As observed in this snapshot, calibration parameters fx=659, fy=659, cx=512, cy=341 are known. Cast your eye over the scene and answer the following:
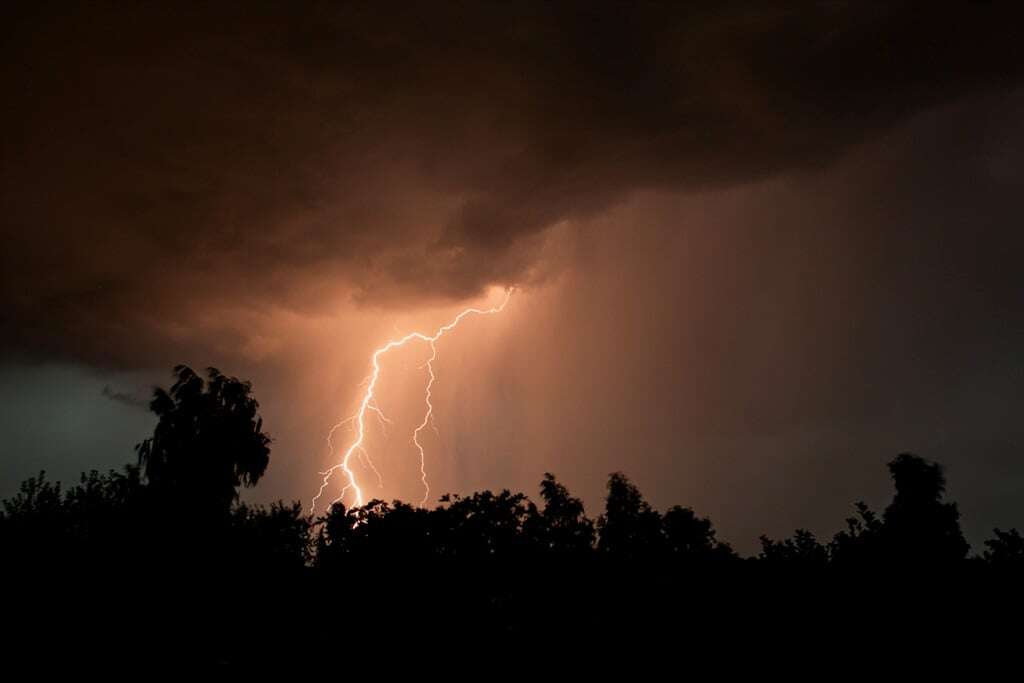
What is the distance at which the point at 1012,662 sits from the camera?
1405 cm

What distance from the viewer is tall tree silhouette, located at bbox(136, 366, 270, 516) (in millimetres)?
35375

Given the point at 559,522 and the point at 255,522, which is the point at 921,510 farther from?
the point at 255,522

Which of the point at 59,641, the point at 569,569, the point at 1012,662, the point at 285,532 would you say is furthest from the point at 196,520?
the point at 1012,662

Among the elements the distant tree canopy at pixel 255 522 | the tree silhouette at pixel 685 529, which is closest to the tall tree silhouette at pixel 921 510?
the distant tree canopy at pixel 255 522

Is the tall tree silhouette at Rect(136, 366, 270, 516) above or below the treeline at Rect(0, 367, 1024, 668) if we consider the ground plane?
above

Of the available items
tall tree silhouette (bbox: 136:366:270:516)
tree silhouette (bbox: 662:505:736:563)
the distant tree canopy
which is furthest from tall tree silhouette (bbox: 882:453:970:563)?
tall tree silhouette (bbox: 136:366:270:516)

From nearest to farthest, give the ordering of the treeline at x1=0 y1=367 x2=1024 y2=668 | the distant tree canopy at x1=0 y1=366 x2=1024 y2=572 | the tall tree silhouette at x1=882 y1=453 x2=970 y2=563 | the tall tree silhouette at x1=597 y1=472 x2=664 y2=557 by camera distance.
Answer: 1. the treeline at x1=0 y1=367 x2=1024 y2=668
2. the distant tree canopy at x1=0 y1=366 x2=1024 y2=572
3. the tall tree silhouette at x1=882 y1=453 x2=970 y2=563
4. the tall tree silhouette at x1=597 y1=472 x2=664 y2=557

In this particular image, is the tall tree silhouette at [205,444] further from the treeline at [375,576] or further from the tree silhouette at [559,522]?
the tree silhouette at [559,522]

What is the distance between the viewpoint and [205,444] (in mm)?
37125

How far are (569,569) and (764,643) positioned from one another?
8.55 meters

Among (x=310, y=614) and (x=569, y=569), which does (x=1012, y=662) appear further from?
(x=310, y=614)

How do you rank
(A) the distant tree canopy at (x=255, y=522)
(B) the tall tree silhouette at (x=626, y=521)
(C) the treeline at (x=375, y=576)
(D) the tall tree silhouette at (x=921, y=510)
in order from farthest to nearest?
(B) the tall tree silhouette at (x=626, y=521)
(D) the tall tree silhouette at (x=921, y=510)
(A) the distant tree canopy at (x=255, y=522)
(C) the treeline at (x=375, y=576)

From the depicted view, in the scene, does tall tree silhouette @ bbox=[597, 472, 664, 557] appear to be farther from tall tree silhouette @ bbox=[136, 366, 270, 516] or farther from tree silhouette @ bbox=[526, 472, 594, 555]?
tall tree silhouette @ bbox=[136, 366, 270, 516]

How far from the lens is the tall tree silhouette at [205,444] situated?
35375 mm
